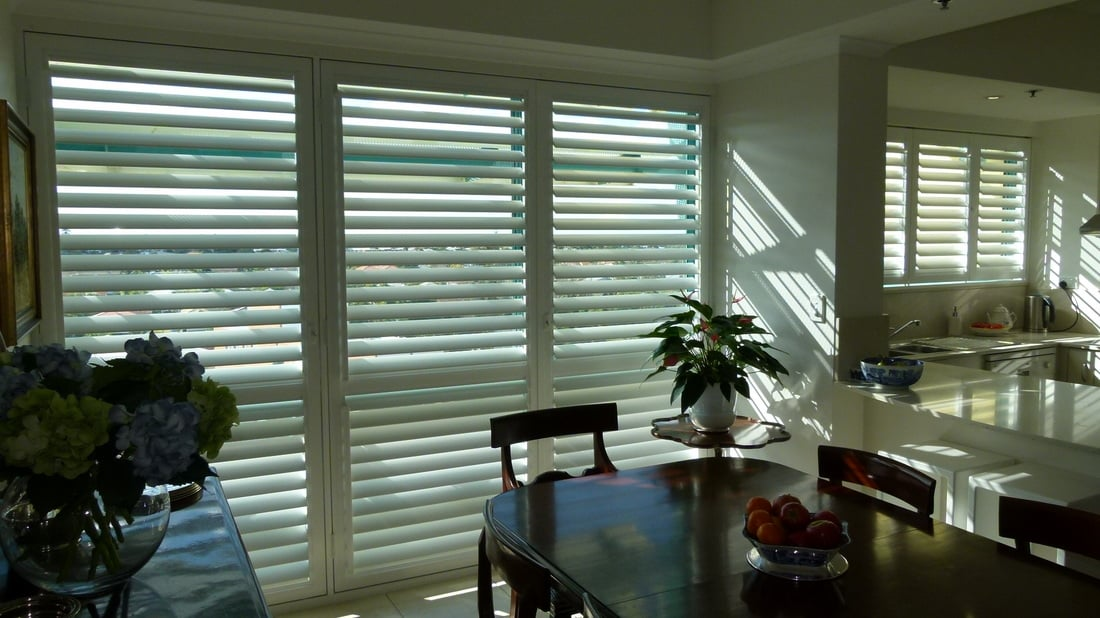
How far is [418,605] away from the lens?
3.31m

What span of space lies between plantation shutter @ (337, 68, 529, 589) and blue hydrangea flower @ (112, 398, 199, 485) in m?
1.98

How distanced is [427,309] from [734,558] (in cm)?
183

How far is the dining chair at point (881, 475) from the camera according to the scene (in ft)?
7.43

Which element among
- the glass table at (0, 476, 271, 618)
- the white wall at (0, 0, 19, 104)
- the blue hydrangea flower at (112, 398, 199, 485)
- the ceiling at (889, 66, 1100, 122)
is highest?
the ceiling at (889, 66, 1100, 122)

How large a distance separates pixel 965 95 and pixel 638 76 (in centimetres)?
200

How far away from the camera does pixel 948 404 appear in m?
3.00

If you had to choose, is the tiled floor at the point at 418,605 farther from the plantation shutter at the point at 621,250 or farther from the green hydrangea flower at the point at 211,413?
the green hydrangea flower at the point at 211,413

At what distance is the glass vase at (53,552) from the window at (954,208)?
4354 mm

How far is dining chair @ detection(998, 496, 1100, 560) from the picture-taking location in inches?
74.5

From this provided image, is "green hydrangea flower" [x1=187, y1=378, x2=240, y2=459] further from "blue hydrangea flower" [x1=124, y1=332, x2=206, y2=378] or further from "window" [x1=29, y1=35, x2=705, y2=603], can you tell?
"window" [x1=29, y1=35, x2=705, y2=603]

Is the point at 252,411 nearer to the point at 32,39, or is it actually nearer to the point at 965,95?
the point at 32,39

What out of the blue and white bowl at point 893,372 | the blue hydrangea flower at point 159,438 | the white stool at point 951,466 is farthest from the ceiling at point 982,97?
the blue hydrangea flower at point 159,438

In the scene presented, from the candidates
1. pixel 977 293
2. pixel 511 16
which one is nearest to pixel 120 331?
pixel 511 16

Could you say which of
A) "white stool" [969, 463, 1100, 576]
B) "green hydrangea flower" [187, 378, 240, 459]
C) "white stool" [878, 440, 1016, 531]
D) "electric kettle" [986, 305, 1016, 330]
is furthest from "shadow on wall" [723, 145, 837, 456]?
"green hydrangea flower" [187, 378, 240, 459]
